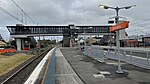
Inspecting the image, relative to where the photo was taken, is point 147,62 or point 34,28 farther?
point 34,28

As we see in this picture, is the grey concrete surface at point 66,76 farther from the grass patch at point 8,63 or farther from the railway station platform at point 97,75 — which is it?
the grass patch at point 8,63

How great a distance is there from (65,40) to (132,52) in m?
96.9

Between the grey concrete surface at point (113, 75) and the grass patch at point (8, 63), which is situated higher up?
the grey concrete surface at point (113, 75)

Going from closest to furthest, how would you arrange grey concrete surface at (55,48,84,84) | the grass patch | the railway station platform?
1. the railway station platform
2. grey concrete surface at (55,48,84,84)
3. the grass patch

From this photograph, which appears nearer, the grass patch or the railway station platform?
the railway station platform

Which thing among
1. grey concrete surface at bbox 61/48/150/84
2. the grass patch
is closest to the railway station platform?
grey concrete surface at bbox 61/48/150/84

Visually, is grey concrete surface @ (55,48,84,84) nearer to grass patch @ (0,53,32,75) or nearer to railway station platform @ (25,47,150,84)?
railway station platform @ (25,47,150,84)

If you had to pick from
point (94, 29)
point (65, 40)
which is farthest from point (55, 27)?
point (94, 29)

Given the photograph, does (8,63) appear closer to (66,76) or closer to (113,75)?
(66,76)

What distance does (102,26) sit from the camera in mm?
122688

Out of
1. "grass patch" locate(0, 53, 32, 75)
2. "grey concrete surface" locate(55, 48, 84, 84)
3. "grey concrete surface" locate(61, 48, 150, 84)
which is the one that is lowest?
"grass patch" locate(0, 53, 32, 75)

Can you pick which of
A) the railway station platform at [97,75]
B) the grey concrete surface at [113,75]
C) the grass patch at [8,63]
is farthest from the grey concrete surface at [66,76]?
the grass patch at [8,63]

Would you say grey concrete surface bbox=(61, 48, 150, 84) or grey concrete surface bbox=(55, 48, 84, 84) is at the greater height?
grey concrete surface bbox=(61, 48, 150, 84)

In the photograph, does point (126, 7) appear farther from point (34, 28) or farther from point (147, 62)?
point (34, 28)
